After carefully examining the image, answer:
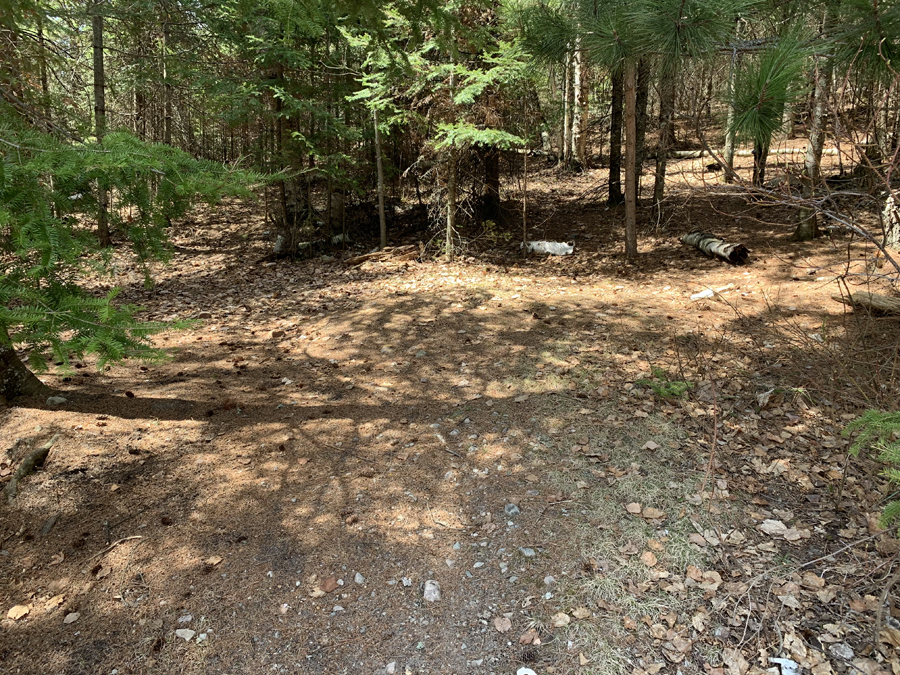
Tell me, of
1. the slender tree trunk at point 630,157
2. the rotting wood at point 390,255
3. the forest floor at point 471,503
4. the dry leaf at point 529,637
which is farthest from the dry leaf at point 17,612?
the slender tree trunk at point 630,157

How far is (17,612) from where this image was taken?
2932mm

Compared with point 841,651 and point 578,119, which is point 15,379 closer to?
point 841,651

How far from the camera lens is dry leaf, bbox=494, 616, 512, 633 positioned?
2.85 metres

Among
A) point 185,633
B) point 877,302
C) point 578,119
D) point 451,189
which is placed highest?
point 578,119

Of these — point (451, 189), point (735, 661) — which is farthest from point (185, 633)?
point (451, 189)

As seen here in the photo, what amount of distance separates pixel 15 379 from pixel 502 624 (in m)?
4.45

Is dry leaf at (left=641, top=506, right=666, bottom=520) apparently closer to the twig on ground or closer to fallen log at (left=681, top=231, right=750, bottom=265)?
the twig on ground

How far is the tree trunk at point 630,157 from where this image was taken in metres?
7.75

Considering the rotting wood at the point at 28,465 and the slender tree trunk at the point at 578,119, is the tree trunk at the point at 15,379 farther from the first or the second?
the slender tree trunk at the point at 578,119

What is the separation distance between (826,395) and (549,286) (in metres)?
4.30

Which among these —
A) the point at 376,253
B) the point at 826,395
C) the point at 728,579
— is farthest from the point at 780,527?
the point at 376,253

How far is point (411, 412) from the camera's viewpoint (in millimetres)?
4887

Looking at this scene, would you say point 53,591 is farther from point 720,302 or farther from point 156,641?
point 720,302

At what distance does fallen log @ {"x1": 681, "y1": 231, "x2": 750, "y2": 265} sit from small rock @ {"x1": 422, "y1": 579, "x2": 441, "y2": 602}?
732 cm
